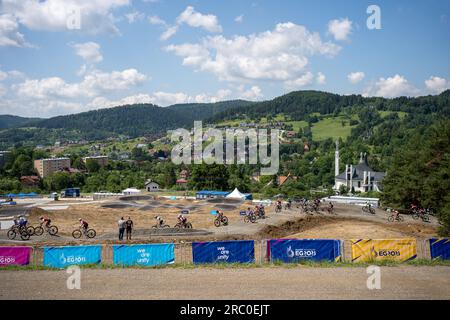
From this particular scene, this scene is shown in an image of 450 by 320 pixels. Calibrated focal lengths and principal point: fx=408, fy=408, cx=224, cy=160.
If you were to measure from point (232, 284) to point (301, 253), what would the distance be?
16.6 ft

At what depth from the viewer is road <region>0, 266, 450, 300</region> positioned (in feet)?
48.8

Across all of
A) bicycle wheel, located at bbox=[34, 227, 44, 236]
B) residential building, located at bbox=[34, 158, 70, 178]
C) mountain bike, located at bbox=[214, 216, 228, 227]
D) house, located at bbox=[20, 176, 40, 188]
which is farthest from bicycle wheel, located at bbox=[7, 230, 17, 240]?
residential building, located at bbox=[34, 158, 70, 178]

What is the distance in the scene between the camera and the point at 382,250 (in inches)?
786

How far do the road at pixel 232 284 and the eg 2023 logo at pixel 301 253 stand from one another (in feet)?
3.69

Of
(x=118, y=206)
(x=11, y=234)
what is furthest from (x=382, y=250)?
(x=118, y=206)

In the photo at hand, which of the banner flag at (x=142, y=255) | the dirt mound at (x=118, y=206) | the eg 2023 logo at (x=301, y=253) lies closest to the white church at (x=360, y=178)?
the dirt mound at (x=118, y=206)

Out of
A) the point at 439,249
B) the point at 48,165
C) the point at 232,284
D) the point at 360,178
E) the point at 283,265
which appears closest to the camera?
the point at 232,284

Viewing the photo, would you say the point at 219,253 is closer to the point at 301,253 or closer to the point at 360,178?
the point at 301,253

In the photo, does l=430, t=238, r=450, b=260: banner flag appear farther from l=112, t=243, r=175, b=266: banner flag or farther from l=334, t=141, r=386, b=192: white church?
l=334, t=141, r=386, b=192: white church

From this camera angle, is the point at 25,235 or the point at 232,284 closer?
the point at 232,284

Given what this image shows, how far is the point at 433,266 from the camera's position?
19.2 meters

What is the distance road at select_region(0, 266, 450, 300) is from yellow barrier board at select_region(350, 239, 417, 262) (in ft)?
3.19
